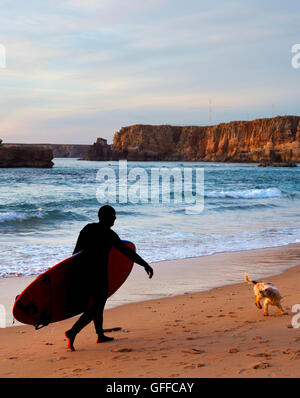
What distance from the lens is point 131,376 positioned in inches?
122

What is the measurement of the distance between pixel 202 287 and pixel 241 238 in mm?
5055

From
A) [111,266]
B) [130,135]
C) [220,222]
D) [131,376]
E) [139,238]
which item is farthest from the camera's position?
[130,135]

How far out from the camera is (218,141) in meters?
160

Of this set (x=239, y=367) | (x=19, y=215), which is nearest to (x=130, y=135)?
(x=19, y=215)

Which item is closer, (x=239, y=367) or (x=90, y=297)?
(x=239, y=367)

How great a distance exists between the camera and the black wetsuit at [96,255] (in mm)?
3840

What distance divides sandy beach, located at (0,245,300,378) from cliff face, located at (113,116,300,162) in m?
113

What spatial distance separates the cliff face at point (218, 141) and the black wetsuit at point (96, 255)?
11385 cm

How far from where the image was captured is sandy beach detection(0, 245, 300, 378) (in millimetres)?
3176

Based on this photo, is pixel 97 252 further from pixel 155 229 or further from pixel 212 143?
pixel 212 143

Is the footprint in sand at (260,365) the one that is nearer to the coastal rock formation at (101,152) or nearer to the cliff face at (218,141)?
the cliff face at (218,141)

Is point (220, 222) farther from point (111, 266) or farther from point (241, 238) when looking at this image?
point (111, 266)

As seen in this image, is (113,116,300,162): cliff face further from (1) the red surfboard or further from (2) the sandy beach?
→ (1) the red surfboard

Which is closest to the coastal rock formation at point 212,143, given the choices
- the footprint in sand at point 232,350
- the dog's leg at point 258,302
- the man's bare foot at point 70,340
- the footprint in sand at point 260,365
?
the dog's leg at point 258,302
